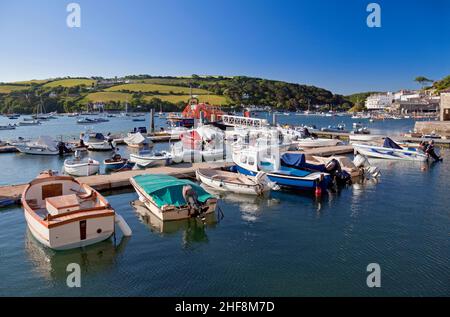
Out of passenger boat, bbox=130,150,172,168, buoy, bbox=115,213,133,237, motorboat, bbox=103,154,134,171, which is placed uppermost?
passenger boat, bbox=130,150,172,168

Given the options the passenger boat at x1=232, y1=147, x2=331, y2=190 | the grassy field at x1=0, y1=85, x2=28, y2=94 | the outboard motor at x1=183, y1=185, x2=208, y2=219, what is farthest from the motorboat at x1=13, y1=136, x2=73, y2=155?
the grassy field at x1=0, y1=85, x2=28, y2=94

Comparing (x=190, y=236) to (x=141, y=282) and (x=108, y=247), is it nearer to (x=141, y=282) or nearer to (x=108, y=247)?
(x=108, y=247)

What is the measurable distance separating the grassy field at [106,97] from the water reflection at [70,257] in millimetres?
170955

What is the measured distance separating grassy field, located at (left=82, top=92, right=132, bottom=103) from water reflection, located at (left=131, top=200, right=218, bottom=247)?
6623 inches

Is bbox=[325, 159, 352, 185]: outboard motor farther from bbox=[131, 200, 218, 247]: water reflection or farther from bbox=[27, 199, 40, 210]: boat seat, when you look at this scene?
bbox=[27, 199, 40, 210]: boat seat

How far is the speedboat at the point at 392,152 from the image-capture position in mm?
37219

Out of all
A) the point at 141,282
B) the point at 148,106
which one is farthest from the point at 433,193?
the point at 148,106

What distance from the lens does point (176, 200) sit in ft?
61.4

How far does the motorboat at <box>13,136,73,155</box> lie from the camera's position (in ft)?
141

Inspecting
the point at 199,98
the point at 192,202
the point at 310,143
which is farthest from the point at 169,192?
the point at 199,98

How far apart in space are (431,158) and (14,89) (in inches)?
8151

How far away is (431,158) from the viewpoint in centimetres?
3906

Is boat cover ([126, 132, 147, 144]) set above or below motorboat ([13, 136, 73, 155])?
above

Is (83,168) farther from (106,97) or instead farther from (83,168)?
(106,97)
